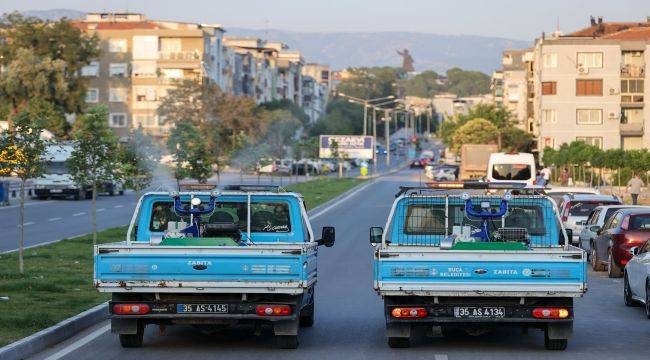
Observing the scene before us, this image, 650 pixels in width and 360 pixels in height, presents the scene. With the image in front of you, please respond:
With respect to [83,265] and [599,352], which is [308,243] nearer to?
[599,352]

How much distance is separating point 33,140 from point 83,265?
9.30 ft

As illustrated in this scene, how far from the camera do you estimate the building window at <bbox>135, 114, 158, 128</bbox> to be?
12623 cm

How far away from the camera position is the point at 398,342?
45.5 ft

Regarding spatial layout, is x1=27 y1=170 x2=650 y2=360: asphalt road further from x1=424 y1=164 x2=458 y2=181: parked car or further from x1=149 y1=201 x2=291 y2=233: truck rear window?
x1=424 y1=164 x2=458 y2=181: parked car

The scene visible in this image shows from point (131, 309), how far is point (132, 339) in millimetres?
524

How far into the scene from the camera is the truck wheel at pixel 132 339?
45.1 ft

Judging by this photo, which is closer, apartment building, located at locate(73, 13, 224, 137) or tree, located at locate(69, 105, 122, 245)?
tree, located at locate(69, 105, 122, 245)

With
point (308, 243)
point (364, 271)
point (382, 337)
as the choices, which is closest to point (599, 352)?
point (382, 337)

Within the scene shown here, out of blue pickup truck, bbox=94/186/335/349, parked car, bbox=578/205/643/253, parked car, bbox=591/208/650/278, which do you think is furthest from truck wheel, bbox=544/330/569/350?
parked car, bbox=578/205/643/253

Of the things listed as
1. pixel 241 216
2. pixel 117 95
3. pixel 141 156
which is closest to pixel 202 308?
pixel 241 216

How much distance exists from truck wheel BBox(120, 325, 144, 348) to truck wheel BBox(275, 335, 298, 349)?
1.44 metres

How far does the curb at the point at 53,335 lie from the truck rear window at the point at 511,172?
39551mm

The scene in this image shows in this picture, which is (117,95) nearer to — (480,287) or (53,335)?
(53,335)

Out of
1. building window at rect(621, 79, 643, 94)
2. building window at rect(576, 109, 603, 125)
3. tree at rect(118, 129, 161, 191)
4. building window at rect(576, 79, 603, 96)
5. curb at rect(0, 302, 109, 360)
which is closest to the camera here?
curb at rect(0, 302, 109, 360)
